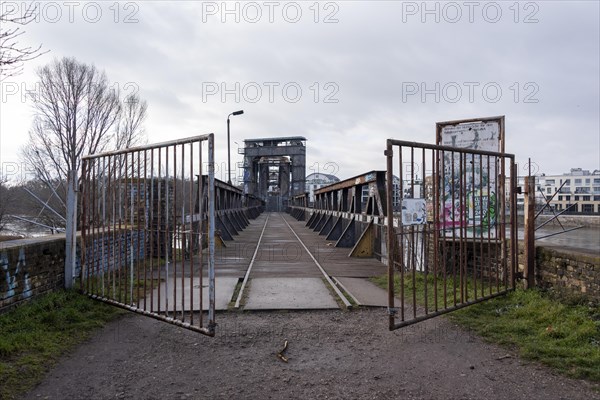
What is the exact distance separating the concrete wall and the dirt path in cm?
113

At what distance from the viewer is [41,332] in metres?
4.61

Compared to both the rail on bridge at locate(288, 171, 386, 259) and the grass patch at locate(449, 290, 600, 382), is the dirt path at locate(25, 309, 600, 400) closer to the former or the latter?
the grass patch at locate(449, 290, 600, 382)

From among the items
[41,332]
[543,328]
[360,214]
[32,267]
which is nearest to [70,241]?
[32,267]

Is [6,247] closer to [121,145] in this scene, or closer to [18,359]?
[18,359]

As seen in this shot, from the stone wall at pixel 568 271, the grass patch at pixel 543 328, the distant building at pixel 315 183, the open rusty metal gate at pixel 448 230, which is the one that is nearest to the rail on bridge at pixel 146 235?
the open rusty metal gate at pixel 448 230

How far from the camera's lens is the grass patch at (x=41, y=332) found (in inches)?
145

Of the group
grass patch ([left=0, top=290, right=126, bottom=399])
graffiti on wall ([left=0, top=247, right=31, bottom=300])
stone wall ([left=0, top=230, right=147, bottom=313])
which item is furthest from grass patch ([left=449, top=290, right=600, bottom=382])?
graffiti on wall ([left=0, top=247, right=31, bottom=300])

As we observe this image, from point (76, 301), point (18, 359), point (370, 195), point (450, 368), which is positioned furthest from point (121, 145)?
point (450, 368)

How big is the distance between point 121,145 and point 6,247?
73.2 feet

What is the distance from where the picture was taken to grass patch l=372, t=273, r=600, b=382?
12.9 feet

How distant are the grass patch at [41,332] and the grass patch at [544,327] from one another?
13.0ft

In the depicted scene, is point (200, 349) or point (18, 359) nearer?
point (18, 359)

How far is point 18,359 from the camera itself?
156 inches

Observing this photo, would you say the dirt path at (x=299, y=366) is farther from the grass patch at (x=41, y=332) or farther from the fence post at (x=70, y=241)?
the fence post at (x=70, y=241)
